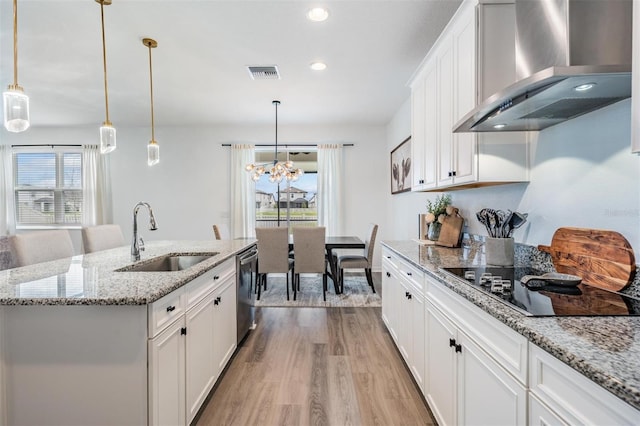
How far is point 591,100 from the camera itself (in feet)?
4.16

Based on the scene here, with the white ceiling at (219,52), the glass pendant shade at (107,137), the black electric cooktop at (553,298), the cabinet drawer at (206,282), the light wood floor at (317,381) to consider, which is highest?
the white ceiling at (219,52)

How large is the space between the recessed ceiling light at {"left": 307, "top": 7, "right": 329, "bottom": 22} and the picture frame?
6.94 feet

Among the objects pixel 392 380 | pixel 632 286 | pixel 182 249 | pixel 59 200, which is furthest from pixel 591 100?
pixel 59 200

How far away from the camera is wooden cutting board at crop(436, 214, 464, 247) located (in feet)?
8.39

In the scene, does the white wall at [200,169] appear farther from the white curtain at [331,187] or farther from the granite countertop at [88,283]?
the granite countertop at [88,283]

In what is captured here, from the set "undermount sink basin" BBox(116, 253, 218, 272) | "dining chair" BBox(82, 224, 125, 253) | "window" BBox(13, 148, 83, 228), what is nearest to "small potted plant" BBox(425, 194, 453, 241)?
"undermount sink basin" BBox(116, 253, 218, 272)

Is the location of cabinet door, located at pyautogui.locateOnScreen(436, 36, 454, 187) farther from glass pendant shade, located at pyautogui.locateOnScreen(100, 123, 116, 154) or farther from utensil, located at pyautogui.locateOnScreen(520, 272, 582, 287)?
glass pendant shade, located at pyautogui.locateOnScreen(100, 123, 116, 154)

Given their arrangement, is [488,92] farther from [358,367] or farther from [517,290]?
[358,367]

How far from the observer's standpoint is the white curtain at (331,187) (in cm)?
544

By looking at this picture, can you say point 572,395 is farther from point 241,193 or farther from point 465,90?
point 241,193

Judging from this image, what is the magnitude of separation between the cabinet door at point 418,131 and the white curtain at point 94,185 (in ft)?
17.8

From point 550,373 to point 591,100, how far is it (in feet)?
3.69

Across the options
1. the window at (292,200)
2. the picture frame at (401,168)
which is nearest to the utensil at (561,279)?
the picture frame at (401,168)

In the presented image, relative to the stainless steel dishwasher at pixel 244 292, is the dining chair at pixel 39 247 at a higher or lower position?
higher
